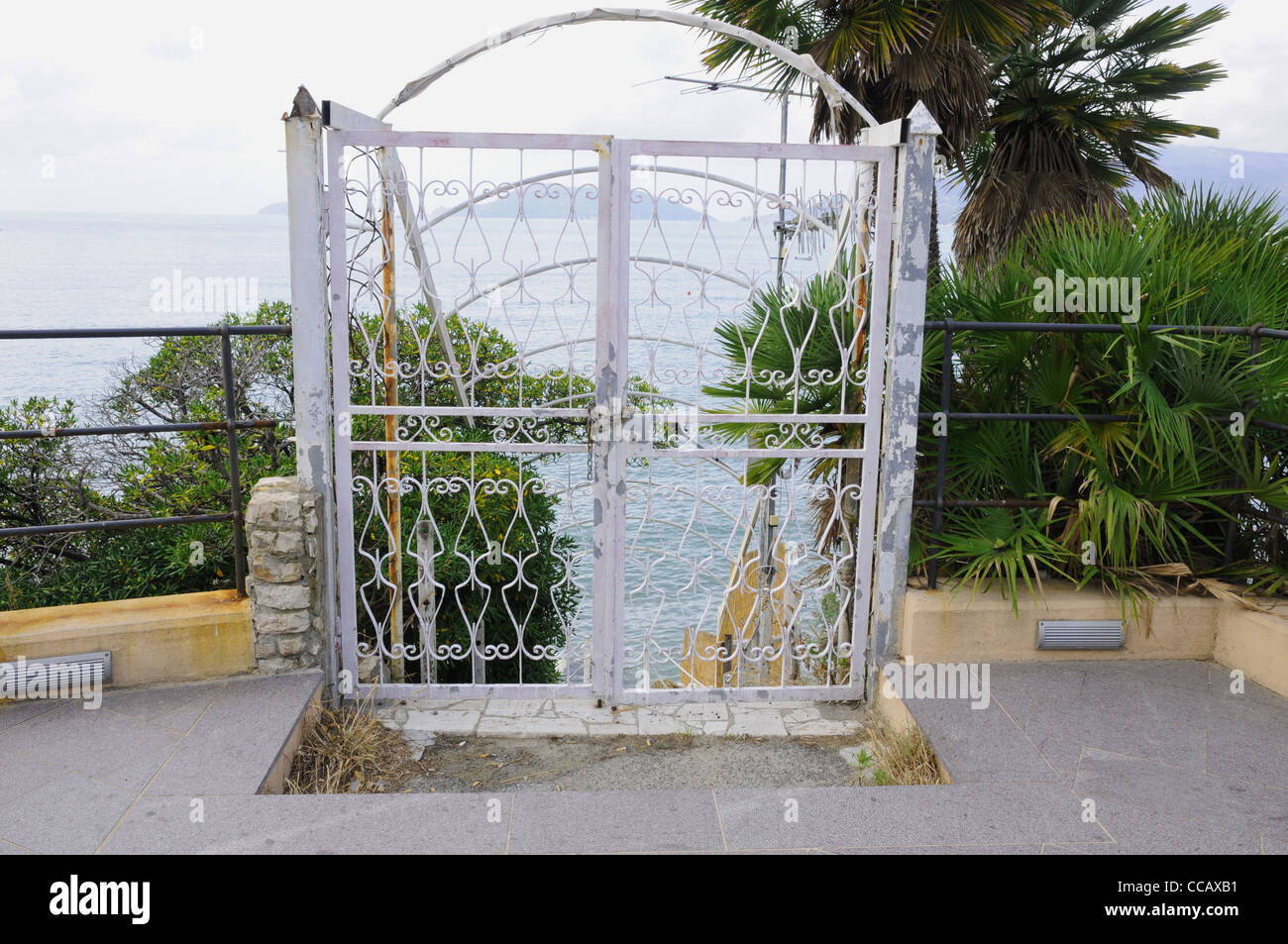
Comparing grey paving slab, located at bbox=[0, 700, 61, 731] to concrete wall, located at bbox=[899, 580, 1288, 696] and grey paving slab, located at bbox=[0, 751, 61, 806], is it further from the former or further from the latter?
concrete wall, located at bbox=[899, 580, 1288, 696]

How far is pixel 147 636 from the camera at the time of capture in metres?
4.00

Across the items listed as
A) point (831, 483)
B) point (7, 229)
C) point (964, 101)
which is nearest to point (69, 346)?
point (964, 101)

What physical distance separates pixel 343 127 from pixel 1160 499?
376 cm

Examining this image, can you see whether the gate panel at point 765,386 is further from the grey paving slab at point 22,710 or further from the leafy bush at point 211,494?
the grey paving slab at point 22,710

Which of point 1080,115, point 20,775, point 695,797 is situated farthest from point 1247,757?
point 1080,115

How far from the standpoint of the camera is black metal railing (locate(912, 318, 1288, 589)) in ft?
13.4

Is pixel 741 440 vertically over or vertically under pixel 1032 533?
over

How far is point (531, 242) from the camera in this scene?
12.9 ft

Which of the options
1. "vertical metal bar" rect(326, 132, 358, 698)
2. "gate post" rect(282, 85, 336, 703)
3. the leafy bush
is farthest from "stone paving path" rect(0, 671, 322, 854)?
the leafy bush

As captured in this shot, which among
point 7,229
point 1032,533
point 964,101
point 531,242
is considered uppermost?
point 7,229

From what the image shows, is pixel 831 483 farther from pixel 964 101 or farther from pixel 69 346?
pixel 69 346

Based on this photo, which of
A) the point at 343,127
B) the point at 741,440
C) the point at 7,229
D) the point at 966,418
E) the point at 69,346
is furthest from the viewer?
the point at 7,229
